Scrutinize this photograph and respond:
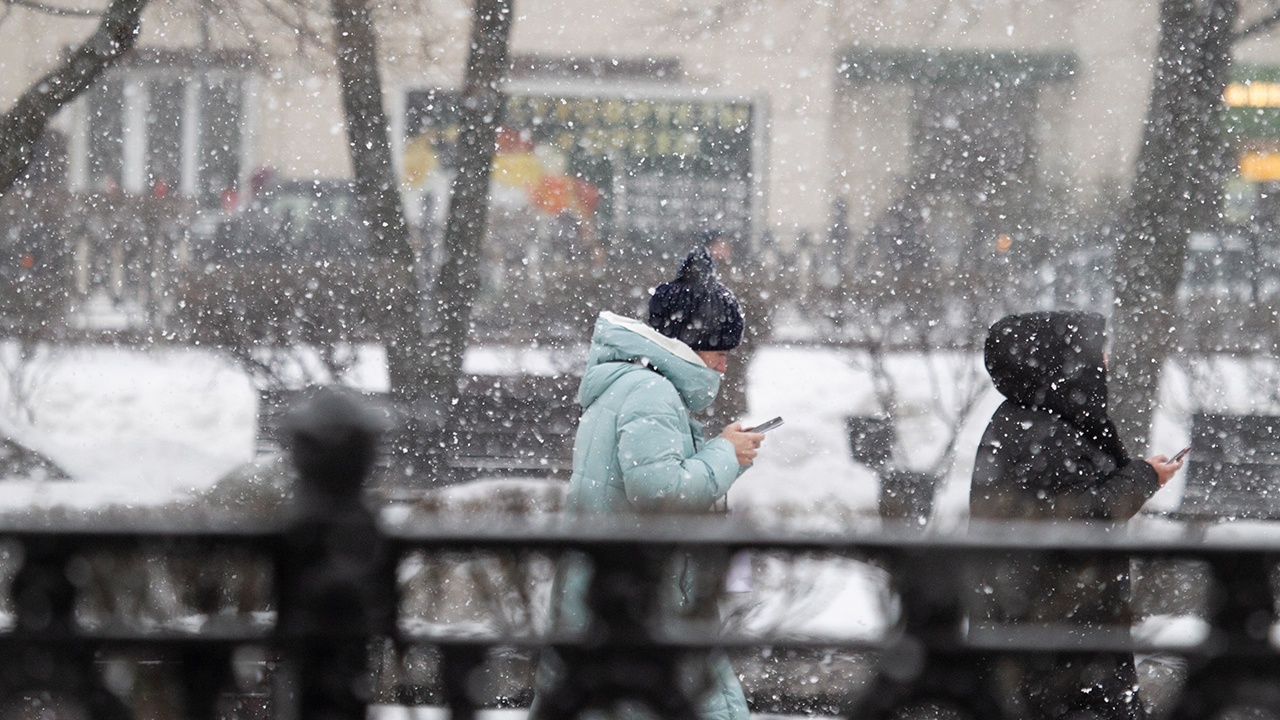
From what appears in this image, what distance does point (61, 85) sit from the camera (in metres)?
4.93

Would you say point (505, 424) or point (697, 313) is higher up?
point (697, 313)

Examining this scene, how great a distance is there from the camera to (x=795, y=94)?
614cm

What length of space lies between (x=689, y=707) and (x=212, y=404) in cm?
541

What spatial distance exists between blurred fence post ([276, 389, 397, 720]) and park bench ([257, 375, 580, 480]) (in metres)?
4.79

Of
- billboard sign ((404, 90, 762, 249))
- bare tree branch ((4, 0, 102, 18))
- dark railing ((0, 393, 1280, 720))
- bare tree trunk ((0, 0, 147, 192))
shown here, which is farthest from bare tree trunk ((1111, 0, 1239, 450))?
dark railing ((0, 393, 1280, 720))

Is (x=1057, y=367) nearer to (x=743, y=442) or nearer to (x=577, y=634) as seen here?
(x=743, y=442)

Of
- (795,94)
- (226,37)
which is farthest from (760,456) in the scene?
(226,37)

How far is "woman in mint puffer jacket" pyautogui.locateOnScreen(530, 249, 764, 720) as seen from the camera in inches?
98.7

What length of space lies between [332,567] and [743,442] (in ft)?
5.66

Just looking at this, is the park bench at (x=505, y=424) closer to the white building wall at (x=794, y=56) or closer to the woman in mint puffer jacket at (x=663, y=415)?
the white building wall at (x=794, y=56)

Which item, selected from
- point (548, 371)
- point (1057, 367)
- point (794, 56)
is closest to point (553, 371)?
point (548, 371)

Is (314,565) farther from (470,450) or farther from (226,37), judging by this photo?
(226,37)

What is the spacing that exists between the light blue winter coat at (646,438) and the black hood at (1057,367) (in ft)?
2.45

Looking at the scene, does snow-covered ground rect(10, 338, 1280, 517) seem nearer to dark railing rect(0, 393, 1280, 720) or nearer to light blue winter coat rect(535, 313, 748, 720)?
light blue winter coat rect(535, 313, 748, 720)
